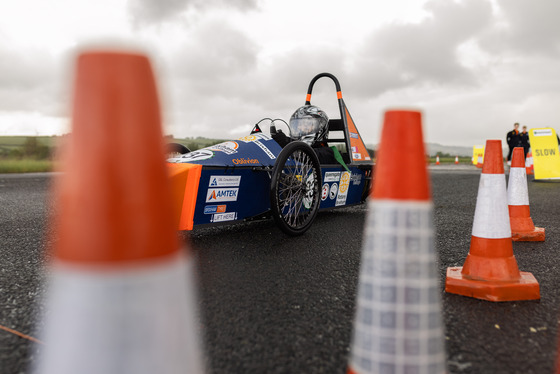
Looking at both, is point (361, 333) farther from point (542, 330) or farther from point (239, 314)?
point (542, 330)

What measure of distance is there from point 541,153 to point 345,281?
1182 cm

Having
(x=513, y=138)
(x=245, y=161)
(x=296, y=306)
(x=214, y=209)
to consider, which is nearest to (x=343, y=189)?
(x=245, y=161)

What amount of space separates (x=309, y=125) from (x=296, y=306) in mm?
3555

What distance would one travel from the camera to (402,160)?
1.34 m

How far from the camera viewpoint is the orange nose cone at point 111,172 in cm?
93

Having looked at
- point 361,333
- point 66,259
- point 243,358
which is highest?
point 66,259

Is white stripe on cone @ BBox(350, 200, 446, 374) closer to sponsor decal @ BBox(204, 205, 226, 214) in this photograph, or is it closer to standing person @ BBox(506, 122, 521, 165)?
sponsor decal @ BBox(204, 205, 226, 214)

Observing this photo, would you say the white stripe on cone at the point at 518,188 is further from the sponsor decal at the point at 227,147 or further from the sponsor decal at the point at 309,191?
the sponsor decal at the point at 227,147

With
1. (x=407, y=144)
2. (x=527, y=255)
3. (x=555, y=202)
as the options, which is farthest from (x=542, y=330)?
(x=555, y=202)

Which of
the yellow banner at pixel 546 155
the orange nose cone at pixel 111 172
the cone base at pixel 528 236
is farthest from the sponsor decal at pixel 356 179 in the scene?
the yellow banner at pixel 546 155

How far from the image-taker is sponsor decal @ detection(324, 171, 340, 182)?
4.88 meters

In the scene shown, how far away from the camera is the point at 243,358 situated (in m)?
1.64

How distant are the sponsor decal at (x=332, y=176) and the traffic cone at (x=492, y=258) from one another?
92.4 inches

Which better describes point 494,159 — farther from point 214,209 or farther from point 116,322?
point 116,322
